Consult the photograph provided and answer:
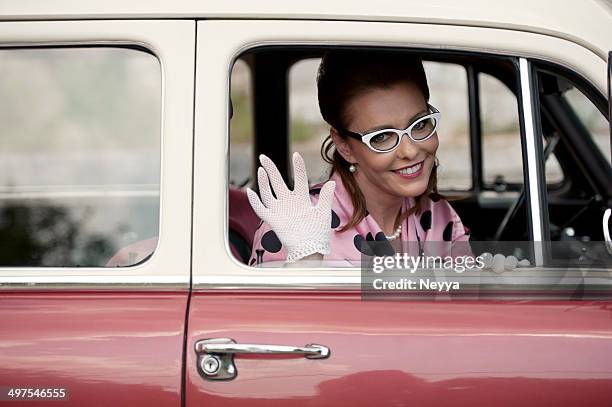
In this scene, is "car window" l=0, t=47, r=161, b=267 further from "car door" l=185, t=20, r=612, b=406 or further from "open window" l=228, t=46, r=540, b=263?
"open window" l=228, t=46, r=540, b=263

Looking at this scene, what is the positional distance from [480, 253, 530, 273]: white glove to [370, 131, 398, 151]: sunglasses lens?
0.43 metres

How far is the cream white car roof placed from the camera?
2.12 meters

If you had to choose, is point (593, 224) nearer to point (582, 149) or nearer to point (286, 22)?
point (582, 149)

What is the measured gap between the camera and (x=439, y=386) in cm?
195

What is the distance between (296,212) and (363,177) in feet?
1.32

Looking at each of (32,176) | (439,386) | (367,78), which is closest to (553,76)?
(367,78)

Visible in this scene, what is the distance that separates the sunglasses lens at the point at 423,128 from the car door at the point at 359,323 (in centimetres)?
30

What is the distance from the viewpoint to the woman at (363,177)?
7.36 ft

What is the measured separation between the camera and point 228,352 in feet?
6.42

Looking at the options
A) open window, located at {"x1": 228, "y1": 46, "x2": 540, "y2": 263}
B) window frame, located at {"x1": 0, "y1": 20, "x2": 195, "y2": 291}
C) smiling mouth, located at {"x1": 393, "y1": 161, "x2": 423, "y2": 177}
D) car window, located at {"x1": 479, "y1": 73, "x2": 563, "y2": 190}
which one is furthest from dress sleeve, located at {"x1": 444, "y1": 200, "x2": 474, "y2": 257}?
car window, located at {"x1": 479, "y1": 73, "x2": 563, "y2": 190}

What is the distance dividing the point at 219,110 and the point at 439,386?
86 cm

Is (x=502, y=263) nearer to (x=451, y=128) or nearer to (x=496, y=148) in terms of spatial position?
(x=451, y=128)

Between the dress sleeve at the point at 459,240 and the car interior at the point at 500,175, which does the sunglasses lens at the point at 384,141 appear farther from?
the car interior at the point at 500,175

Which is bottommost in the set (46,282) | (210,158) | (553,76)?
(46,282)
